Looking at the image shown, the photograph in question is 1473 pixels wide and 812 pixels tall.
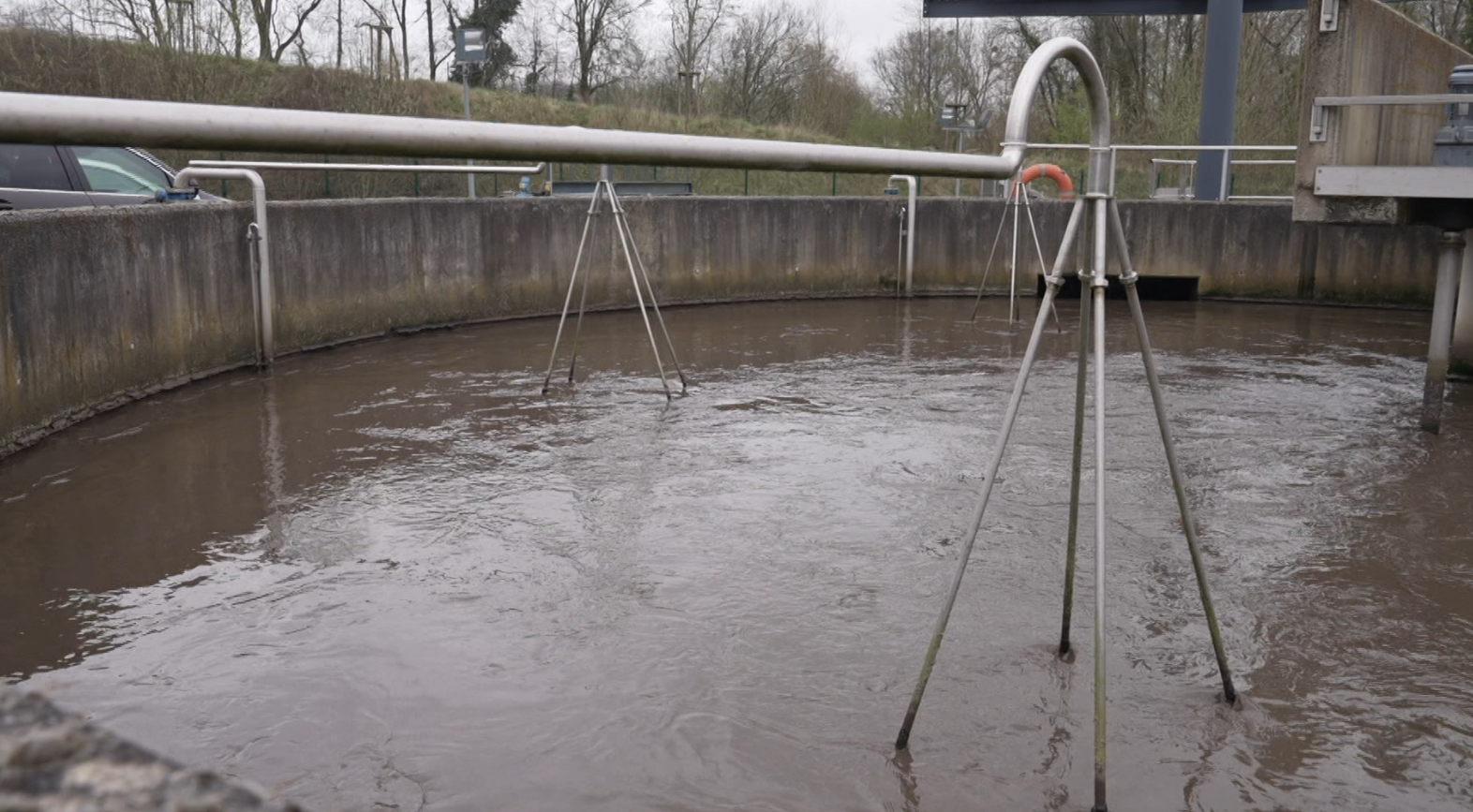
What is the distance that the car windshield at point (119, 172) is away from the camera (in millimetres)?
10617

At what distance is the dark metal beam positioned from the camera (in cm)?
1938

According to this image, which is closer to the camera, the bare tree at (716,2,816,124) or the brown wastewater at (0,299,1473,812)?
the brown wastewater at (0,299,1473,812)

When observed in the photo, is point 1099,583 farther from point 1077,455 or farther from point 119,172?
point 119,172

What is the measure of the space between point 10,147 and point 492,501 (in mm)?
5658

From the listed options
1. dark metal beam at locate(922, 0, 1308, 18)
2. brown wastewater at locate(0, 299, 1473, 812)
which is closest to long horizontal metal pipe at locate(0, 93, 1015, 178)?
brown wastewater at locate(0, 299, 1473, 812)

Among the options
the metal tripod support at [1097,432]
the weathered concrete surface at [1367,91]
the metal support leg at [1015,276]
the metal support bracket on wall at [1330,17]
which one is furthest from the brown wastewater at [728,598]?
the metal support leg at [1015,276]

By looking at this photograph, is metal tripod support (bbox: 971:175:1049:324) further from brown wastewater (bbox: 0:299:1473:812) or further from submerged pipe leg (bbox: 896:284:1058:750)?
submerged pipe leg (bbox: 896:284:1058:750)

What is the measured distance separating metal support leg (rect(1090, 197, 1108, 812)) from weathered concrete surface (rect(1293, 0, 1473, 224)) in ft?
18.9

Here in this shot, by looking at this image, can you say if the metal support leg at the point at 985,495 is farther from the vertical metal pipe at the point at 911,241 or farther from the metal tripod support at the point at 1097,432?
the vertical metal pipe at the point at 911,241

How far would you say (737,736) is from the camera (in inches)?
160

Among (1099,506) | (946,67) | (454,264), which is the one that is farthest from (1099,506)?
(946,67)

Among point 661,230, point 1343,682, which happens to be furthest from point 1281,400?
point 661,230

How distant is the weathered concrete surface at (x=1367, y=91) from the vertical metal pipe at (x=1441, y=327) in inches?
15.4

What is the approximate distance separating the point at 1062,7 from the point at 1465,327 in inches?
441
